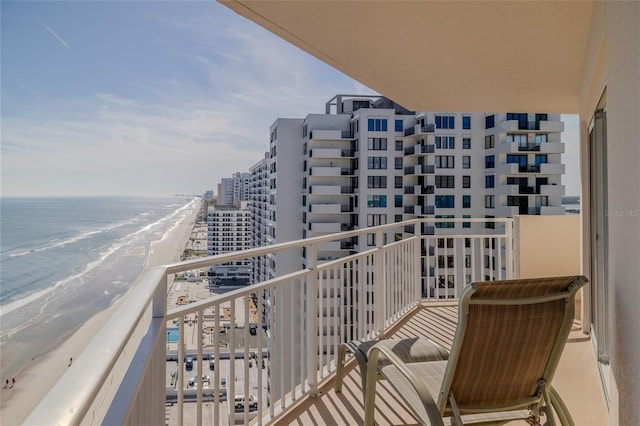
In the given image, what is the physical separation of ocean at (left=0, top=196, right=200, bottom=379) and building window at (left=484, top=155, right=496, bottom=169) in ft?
81.8

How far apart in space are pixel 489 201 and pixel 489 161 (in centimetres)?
305

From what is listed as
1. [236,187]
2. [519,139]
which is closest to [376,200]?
[236,187]

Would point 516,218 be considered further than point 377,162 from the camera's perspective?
No

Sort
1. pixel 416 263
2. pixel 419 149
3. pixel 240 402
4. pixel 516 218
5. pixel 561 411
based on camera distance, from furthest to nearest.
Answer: pixel 419 149 < pixel 240 402 < pixel 516 218 < pixel 416 263 < pixel 561 411

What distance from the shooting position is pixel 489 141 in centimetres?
3141

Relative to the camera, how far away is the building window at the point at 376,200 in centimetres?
3006

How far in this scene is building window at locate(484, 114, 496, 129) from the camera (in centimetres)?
3106

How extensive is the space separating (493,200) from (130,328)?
33561 millimetres

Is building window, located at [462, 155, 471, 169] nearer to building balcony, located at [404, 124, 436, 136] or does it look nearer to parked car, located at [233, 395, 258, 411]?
building balcony, located at [404, 124, 436, 136]

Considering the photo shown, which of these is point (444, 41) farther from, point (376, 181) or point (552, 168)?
point (552, 168)

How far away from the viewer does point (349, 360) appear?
3.38m

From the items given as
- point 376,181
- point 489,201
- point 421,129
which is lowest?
point 489,201

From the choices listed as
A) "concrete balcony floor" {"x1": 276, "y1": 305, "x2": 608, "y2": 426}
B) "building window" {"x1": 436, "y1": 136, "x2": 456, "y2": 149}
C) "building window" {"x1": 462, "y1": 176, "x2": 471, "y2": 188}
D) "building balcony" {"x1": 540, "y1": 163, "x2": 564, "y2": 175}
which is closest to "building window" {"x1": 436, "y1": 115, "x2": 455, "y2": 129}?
"building window" {"x1": 436, "y1": 136, "x2": 456, "y2": 149}

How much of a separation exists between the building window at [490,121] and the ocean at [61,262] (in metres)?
25.4
